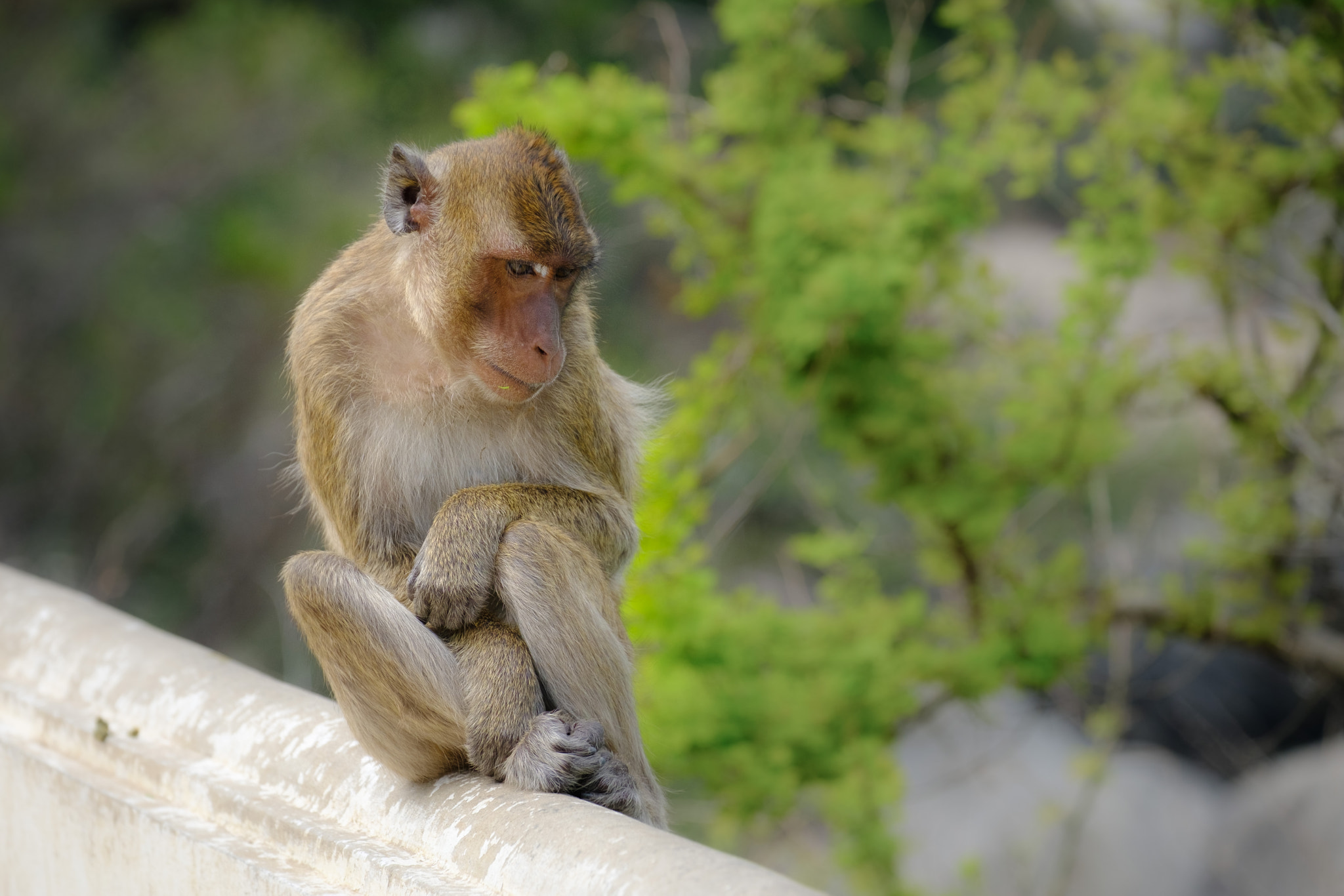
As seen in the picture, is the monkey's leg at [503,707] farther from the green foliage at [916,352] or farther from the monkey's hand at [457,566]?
the green foliage at [916,352]

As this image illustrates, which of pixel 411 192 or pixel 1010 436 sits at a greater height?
pixel 411 192

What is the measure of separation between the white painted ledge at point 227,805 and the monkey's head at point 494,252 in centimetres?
83

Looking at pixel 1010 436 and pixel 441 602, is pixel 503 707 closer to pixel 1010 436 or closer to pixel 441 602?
pixel 441 602

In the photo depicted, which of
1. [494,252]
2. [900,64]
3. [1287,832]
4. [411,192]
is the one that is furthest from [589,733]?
[1287,832]

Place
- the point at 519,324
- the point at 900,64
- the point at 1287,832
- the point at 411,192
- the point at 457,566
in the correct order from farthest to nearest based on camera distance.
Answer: the point at 1287,832 < the point at 900,64 < the point at 411,192 < the point at 519,324 < the point at 457,566

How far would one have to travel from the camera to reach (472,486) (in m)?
2.89

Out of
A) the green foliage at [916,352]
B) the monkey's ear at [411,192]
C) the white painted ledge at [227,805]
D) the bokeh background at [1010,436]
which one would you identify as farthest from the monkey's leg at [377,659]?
the green foliage at [916,352]

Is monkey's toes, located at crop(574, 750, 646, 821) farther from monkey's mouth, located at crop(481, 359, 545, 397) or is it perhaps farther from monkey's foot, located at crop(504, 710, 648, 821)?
monkey's mouth, located at crop(481, 359, 545, 397)

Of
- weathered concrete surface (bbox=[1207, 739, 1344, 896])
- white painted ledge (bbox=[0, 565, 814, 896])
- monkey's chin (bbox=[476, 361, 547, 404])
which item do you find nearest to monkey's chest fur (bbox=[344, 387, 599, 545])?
monkey's chin (bbox=[476, 361, 547, 404])

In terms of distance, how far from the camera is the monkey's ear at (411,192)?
284cm

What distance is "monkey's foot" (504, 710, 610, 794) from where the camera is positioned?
96.5 inches

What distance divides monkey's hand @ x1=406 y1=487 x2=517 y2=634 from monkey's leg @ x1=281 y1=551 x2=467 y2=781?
59mm

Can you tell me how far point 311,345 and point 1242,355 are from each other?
393cm

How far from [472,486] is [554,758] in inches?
26.7
